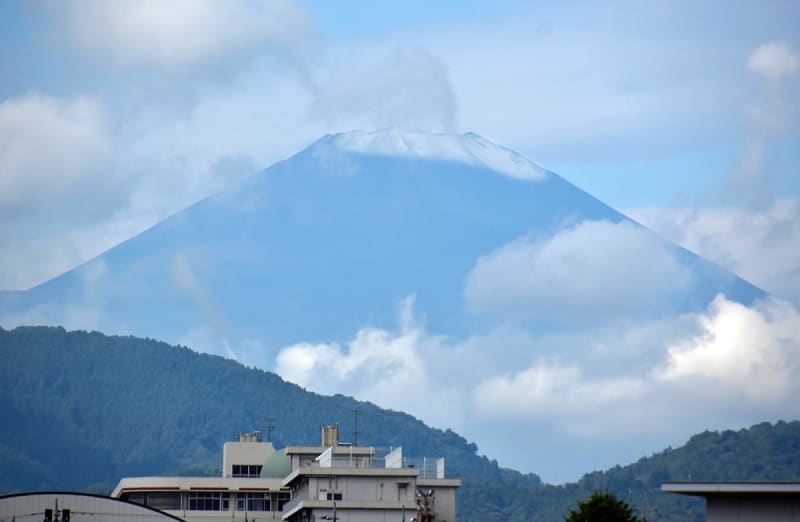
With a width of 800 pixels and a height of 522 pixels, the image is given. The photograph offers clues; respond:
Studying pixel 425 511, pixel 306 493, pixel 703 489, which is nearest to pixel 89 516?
pixel 306 493

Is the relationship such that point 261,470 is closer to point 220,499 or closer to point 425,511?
point 220,499

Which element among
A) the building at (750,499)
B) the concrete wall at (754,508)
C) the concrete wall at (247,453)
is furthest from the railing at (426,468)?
the building at (750,499)

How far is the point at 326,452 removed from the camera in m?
117

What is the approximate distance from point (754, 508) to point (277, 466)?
77500 millimetres

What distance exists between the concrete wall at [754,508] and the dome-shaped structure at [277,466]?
242 ft

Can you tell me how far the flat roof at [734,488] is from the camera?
207 ft

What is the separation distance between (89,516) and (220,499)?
22.7 metres

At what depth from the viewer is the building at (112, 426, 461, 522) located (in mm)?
110438

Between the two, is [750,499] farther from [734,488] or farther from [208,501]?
[208,501]

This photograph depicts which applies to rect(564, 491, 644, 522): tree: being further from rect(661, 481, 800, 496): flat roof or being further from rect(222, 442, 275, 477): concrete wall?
rect(222, 442, 275, 477): concrete wall

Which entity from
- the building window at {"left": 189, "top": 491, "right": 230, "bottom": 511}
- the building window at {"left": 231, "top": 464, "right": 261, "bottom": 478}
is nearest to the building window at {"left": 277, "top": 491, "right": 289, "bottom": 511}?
the building window at {"left": 189, "top": 491, "right": 230, "bottom": 511}

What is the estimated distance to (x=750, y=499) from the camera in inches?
2544

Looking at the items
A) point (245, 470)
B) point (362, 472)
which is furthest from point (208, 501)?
point (362, 472)

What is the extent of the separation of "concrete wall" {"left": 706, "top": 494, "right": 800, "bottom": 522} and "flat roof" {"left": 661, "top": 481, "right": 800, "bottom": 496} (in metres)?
0.41
